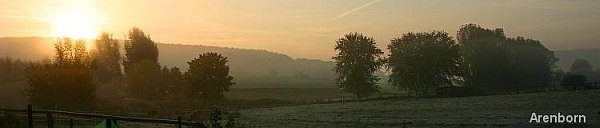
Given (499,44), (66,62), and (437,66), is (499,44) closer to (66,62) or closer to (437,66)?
(437,66)

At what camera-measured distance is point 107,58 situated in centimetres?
9819

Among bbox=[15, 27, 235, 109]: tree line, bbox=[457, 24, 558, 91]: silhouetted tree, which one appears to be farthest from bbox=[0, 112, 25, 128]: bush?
bbox=[457, 24, 558, 91]: silhouetted tree

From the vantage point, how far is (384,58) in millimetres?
93875

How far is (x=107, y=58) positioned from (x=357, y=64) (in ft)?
132

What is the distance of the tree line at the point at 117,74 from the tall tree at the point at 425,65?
80.4 feet

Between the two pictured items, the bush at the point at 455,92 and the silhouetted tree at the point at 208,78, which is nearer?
the silhouetted tree at the point at 208,78

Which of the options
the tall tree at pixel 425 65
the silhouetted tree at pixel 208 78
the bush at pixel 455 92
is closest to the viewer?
the silhouetted tree at pixel 208 78

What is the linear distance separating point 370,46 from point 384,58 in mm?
3549

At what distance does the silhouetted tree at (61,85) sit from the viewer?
198ft

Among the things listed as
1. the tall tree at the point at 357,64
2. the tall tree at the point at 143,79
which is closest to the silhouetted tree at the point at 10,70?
the tall tree at the point at 143,79

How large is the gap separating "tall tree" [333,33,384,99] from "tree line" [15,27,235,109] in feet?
60.8

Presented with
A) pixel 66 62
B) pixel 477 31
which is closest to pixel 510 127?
pixel 66 62

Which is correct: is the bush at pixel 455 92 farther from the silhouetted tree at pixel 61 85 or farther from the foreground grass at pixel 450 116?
the silhouetted tree at pixel 61 85

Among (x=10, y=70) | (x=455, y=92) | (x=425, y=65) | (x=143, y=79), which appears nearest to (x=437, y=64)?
(x=425, y=65)
